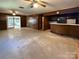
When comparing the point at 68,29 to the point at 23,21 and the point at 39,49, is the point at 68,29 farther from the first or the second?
the point at 23,21

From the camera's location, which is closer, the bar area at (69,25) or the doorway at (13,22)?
the bar area at (69,25)

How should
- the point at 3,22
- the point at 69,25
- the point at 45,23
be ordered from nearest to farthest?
the point at 69,25
the point at 45,23
the point at 3,22

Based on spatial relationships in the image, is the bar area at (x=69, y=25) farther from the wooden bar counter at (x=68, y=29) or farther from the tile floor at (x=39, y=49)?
the tile floor at (x=39, y=49)

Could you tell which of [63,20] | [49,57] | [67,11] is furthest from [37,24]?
[49,57]

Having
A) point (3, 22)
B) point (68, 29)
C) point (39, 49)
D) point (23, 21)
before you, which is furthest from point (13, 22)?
point (39, 49)

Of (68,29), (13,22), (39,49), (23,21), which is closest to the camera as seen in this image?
(39,49)

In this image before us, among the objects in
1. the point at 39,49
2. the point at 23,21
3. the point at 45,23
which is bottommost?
the point at 39,49

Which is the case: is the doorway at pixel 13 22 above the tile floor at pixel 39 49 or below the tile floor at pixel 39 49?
above

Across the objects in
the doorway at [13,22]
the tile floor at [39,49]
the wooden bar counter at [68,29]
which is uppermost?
the doorway at [13,22]

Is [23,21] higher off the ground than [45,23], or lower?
higher

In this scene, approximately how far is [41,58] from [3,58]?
3.89ft

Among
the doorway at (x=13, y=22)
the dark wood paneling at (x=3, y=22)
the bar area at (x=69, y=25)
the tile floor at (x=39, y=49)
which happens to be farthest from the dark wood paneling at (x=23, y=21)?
the tile floor at (x=39, y=49)

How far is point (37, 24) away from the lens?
13.5 meters

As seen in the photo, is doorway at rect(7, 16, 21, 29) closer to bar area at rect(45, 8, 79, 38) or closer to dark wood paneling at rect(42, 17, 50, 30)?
dark wood paneling at rect(42, 17, 50, 30)
